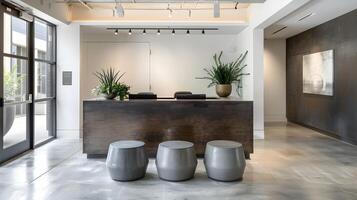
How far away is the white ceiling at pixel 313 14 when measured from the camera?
5684 millimetres

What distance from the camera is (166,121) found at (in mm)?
5184

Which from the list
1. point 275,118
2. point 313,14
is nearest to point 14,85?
point 313,14

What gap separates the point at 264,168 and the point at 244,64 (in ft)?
11.6

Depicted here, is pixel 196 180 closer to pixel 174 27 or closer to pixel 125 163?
pixel 125 163

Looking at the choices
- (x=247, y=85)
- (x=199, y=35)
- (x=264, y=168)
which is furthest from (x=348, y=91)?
(x=199, y=35)

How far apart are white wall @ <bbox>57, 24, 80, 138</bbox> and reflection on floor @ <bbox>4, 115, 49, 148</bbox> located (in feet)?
1.46

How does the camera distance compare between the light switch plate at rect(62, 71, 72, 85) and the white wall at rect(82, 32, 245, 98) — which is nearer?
the light switch plate at rect(62, 71, 72, 85)

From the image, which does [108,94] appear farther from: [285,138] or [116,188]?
[285,138]

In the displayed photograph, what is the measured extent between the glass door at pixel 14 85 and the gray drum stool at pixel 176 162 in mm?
2772

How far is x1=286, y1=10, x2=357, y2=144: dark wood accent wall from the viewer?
6.33 metres

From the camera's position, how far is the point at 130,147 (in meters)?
4.09

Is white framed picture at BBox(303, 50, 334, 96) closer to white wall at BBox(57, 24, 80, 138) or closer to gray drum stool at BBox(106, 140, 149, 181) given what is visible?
gray drum stool at BBox(106, 140, 149, 181)

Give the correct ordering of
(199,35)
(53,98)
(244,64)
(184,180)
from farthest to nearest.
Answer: (199,35) < (244,64) < (53,98) < (184,180)

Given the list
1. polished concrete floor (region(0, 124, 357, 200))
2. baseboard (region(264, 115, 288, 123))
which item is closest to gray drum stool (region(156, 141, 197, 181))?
polished concrete floor (region(0, 124, 357, 200))
